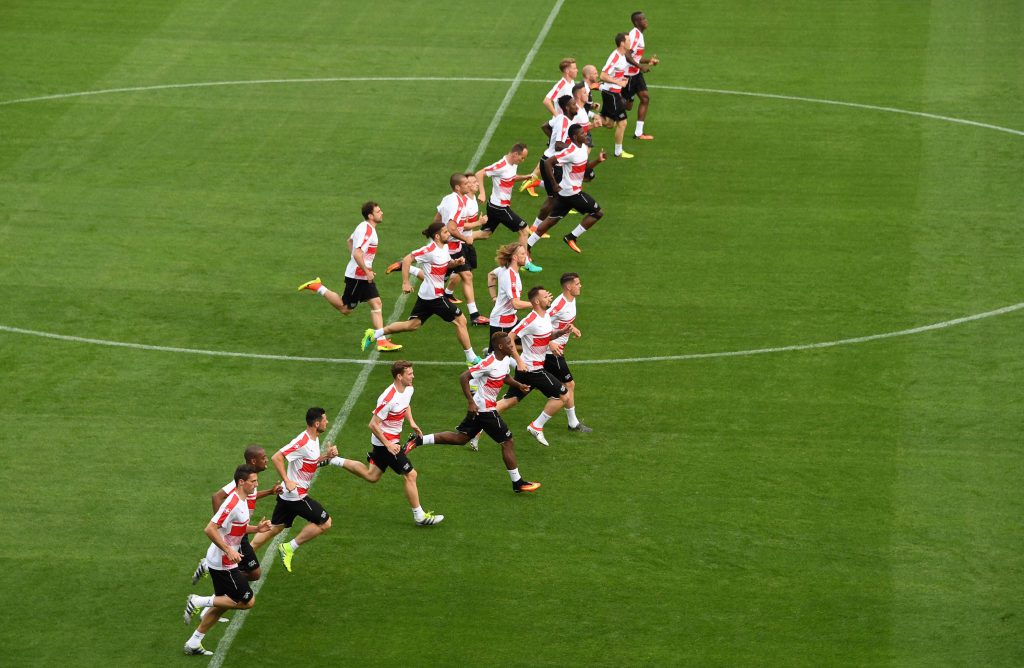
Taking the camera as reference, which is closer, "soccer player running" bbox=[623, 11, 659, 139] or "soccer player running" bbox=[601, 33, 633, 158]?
"soccer player running" bbox=[601, 33, 633, 158]

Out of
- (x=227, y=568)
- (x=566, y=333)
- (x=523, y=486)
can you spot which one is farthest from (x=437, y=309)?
(x=227, y=568)

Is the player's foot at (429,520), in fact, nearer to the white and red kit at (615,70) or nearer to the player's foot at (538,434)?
the player's foot at (538,434)

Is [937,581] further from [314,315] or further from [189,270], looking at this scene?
[189,270]

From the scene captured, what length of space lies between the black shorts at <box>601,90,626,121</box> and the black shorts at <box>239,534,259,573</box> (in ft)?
46.6

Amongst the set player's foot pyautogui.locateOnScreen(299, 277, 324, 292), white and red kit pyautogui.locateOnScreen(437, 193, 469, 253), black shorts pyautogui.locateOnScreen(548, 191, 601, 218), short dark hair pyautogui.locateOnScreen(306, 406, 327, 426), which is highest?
short dark hair pyautogui.locateOnScreen(306, 406, 327, 426)

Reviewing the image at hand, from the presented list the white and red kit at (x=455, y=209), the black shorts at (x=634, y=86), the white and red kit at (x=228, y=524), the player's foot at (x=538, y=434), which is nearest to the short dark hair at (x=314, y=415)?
the white and red kit at (x=228, y=524)

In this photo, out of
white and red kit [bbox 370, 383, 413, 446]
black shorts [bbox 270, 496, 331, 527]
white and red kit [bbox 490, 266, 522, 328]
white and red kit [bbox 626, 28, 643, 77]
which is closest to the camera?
black shorts [bbox 270, 496, 331, 527]

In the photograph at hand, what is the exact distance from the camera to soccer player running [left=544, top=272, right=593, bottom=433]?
63.4ft

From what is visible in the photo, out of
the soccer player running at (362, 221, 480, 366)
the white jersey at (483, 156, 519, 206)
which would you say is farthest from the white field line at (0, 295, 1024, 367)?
the white jersey at (483, 156, 519, 206)

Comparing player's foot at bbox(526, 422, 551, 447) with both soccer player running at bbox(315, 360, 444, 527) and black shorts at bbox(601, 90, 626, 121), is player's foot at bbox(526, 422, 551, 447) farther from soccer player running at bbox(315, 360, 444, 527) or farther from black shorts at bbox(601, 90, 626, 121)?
black shorts at bbox(601, 90, 626, 121)

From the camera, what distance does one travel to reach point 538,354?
1909 centimetres

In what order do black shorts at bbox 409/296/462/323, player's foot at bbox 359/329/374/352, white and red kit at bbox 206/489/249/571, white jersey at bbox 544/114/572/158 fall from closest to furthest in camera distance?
white and red kit at bbox 206/489/249/571 < black shorts at bbox 409/296/462/323 < player's foot at bbox 359/329/374/352 < white jersey at bbox 544/114/572/158

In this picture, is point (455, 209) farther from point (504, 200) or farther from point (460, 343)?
point (460, 343)

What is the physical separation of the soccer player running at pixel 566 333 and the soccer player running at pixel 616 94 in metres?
8.97
